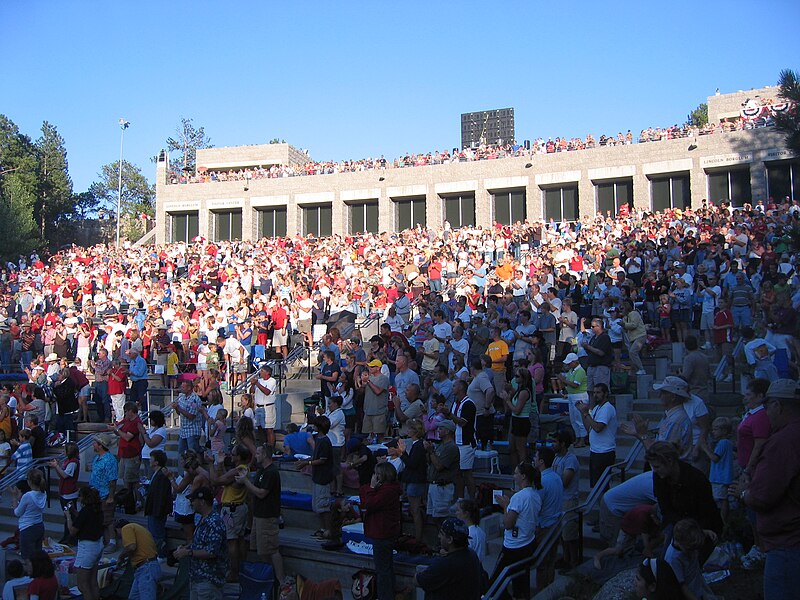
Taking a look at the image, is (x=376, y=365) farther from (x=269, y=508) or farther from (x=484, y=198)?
(x=484, y=198)

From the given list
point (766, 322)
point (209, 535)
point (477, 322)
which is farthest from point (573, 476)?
point (477, 322)

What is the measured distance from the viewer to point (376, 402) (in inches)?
519

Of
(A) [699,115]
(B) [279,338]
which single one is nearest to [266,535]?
(B) [279,338]

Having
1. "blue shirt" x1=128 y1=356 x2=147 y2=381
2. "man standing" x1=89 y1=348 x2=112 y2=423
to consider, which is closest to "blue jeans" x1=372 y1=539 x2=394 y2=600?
"blue shirt" x1=128 y1=356 x2=147 y2=381

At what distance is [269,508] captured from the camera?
9969 mm

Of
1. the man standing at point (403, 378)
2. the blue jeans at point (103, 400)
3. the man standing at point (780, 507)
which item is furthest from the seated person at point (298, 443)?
the man standing at point (780, 507)

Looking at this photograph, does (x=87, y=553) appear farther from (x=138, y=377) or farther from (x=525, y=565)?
(x=138, y=377)

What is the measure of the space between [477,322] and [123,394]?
7.88 m

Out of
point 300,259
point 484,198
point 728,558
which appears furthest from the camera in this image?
point 484,198

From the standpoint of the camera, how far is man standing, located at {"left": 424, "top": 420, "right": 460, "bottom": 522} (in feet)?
32.6

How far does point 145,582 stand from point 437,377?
17.8ft

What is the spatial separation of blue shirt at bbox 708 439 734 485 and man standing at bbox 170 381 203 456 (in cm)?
887

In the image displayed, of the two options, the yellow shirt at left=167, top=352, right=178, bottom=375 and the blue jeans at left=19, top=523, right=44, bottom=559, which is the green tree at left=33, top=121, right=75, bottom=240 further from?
the blue jeans at left=19, top=523, right=44, bottom=559

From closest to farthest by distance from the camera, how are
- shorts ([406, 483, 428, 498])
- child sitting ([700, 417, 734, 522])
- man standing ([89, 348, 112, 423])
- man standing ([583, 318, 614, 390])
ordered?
child sitting ([700, 417, 734, 522])
shorts ([406, 483, 428, 498])
man standing ([583, 318, 614, 390])
man standing ([89, 348, 112, 423])
